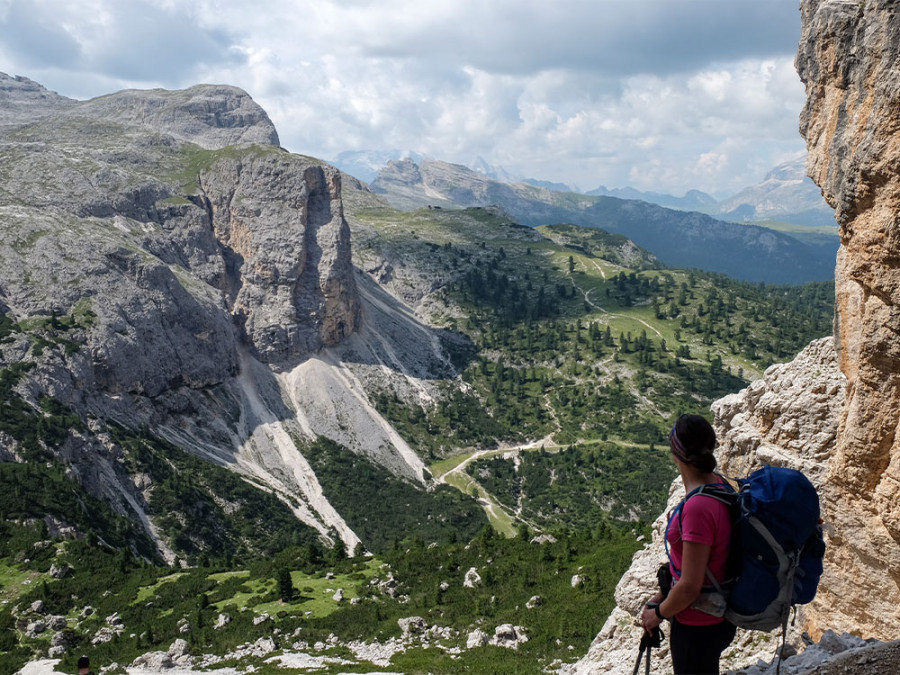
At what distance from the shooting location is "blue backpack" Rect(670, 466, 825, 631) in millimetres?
8086

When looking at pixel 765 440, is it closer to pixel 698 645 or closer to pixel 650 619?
pixel 698 645

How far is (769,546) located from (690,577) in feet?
3.63

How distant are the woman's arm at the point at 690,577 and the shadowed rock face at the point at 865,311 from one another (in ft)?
24.4

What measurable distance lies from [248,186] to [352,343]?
2195 inches

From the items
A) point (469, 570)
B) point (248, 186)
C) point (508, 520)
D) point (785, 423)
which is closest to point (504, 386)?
point (508, 520)

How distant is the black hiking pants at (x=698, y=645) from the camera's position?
8.81m

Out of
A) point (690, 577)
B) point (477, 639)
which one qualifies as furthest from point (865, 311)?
point (477, 639)

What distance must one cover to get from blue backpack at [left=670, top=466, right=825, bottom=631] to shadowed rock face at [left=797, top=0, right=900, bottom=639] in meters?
6.25

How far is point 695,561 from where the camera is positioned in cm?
812

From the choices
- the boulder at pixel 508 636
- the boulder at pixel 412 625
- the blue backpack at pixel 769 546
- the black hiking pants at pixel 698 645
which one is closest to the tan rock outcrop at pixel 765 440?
the black hiking pants at pixel 698 645

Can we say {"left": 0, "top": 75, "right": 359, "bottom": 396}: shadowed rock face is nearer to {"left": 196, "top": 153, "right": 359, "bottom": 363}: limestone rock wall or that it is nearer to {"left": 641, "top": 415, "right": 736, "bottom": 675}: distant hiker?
{"left": 196, "top": 153, "right": 359, "bottom": 363}: limestone rock wall

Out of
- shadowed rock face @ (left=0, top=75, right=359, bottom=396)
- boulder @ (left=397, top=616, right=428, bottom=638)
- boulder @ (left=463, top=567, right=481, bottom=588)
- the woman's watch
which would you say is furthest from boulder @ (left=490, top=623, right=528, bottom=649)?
shadowed rock face @ (left=0, top=75, right=359, bottom=396)

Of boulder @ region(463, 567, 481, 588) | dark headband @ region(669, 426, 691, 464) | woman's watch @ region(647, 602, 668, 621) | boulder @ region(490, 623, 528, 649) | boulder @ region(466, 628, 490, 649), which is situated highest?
dark headband @ region(669, 426, 691, 464)

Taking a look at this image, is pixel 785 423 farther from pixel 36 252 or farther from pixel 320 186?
pixel 320 186
